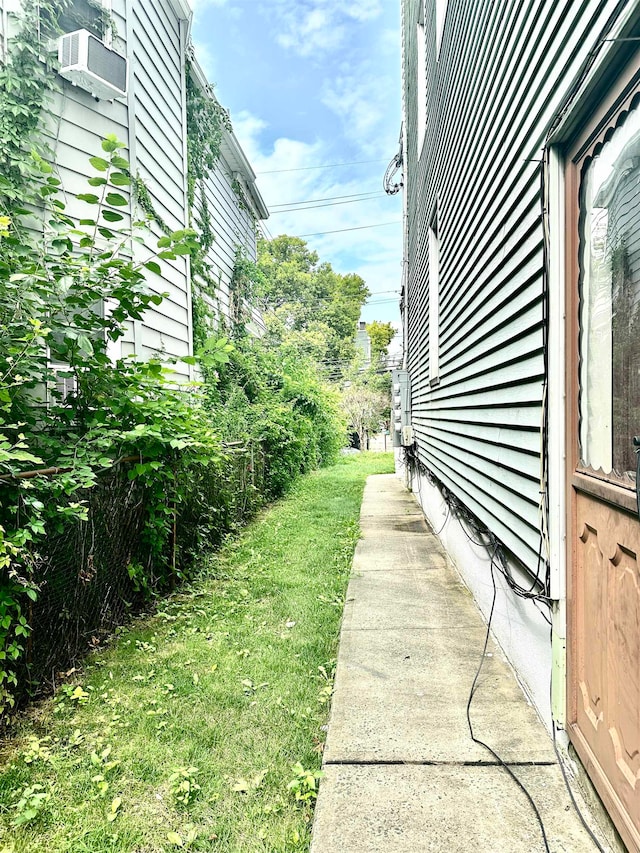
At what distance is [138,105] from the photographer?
5.13 m

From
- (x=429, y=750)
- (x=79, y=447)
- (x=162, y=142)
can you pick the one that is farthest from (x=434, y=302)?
(x=429, y=750)

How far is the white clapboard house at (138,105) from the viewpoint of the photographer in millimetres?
4301

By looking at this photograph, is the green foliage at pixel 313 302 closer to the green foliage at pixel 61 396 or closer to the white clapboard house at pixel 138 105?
the white clapboard house at pixel 138 105

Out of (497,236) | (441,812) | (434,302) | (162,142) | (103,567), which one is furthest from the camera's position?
(434,302)

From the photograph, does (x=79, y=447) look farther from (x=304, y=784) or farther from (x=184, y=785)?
(x=304, y=784)

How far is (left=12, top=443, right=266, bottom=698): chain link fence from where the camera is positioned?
9.20ft

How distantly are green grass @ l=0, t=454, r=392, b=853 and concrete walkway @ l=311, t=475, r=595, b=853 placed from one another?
15 cm

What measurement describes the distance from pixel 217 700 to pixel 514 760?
145 cm

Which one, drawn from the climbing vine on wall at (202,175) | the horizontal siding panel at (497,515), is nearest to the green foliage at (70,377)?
the climbing vine on wall at (202,175)

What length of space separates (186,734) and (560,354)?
2305mm

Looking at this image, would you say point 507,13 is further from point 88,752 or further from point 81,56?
point 88,752

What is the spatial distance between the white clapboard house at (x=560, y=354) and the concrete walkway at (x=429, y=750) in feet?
0.60

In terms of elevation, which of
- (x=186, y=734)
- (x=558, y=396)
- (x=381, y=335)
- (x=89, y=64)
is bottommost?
(x=186, y=734)

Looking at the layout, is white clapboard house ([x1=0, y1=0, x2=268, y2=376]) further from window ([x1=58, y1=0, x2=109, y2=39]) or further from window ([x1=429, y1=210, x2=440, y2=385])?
window ([x1=429, y1=210, x2=440, y2=385])
